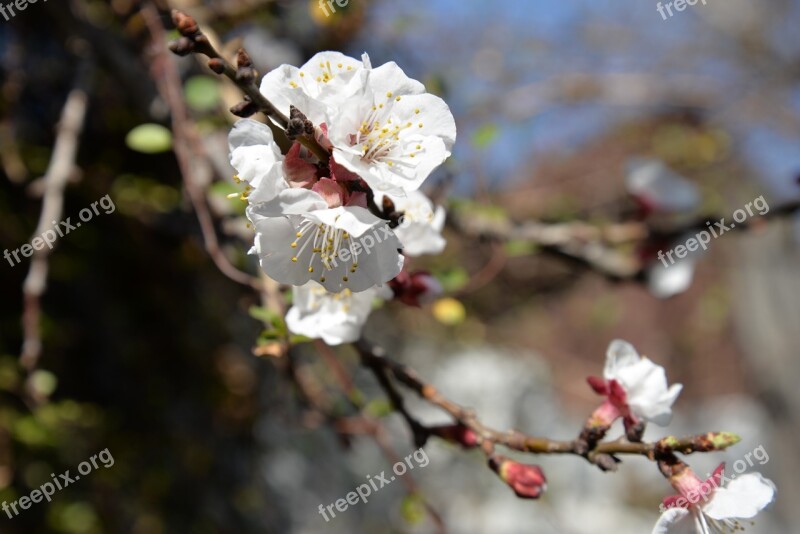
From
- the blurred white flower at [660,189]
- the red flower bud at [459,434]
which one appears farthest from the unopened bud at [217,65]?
the blurred white flower at [660,189]

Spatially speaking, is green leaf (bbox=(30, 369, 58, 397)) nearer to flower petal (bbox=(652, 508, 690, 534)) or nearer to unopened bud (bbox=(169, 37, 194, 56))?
unopened bud (bbox=(169, 37, 194, 56))

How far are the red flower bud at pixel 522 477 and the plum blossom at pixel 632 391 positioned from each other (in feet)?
0.32

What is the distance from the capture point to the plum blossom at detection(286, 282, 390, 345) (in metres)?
0.75

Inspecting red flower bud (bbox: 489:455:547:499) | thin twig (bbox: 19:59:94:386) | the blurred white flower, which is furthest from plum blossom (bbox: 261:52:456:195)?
the blurred white flower

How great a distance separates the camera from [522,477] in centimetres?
74

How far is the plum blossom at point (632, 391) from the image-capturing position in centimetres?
71

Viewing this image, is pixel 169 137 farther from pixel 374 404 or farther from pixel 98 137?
pixel 98 137

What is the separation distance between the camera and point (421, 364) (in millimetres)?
3350

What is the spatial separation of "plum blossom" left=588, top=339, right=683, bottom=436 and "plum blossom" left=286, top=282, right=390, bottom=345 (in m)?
0.29

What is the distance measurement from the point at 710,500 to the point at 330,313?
460 mm

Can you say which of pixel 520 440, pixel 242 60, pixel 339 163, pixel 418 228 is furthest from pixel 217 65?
pixel 520 440

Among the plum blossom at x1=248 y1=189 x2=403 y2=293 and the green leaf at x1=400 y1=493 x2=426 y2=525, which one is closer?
the plum blossom at x1=248 y1=189 x2=403 y2=293

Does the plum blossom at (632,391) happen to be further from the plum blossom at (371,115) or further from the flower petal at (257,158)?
the flower petal at (257,158)

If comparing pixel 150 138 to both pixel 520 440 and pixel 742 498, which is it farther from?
pixel 742 498
